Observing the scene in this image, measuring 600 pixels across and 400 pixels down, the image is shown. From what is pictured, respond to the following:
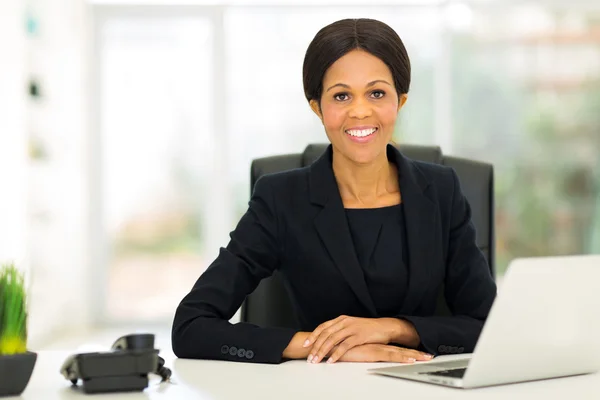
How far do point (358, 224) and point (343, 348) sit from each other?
0.48m

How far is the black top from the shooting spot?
1990 mm

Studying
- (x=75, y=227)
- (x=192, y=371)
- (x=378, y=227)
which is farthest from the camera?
(x=75, y=227)

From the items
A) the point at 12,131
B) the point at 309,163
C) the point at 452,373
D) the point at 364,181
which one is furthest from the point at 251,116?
the point at 452,373

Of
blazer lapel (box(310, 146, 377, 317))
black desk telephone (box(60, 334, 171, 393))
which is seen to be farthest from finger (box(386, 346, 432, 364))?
black desk telephone (box(60, 334, 171, 393))

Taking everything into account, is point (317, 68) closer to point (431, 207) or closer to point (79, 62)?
point (431, 207)

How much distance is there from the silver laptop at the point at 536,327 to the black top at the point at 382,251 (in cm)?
63

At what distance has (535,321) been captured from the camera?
124 cm

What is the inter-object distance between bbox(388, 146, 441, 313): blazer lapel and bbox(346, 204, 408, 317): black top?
0.02 m

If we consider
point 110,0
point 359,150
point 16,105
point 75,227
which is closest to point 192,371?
point 359,150

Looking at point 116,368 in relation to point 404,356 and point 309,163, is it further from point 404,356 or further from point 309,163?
point 309,163

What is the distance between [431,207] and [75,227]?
5053mm

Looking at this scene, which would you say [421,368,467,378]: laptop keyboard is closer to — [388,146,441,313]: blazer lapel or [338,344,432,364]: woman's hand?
[338,344,432,364]: woman's hand

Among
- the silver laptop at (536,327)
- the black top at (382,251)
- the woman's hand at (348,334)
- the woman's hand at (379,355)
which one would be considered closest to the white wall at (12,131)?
the black top at (382,251)

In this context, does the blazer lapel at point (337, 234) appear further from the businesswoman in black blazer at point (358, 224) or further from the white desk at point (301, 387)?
the white desk at point (301, 387)
